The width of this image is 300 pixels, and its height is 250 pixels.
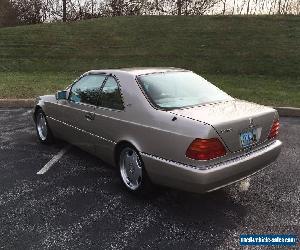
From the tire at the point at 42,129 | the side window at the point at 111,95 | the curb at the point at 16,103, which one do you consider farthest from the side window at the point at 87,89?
the curb at the point at 16,103

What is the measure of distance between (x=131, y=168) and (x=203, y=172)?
1132mm

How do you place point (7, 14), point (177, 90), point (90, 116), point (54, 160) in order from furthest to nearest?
point (7, 14)
point (54, 160)
point (90, 116)
point (177, 90)

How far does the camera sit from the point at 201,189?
359 centimetres

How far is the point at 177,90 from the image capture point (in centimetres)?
452

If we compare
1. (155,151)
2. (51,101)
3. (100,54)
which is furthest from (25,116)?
(100,54)

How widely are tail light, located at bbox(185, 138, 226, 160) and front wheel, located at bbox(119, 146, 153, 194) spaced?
0.76 m

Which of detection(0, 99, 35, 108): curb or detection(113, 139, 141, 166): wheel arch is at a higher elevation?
detection(113, 139, 141, 166): wheel arch

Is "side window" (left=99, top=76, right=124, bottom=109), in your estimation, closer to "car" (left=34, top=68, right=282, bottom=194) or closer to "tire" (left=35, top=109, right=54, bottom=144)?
"car" (left=34, top=68, right=282, bottom=194)

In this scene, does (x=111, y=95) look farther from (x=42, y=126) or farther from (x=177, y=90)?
(x=42, y=126)

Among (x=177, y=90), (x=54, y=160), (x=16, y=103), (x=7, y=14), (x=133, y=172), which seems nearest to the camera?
(x=133, y=172)

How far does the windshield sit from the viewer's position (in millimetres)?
4242

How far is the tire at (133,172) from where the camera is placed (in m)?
4.18

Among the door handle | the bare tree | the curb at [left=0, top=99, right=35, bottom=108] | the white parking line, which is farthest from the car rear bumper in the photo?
the bare tree

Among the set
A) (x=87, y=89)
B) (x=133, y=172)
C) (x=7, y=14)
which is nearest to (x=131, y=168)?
(x=133, y=172)
